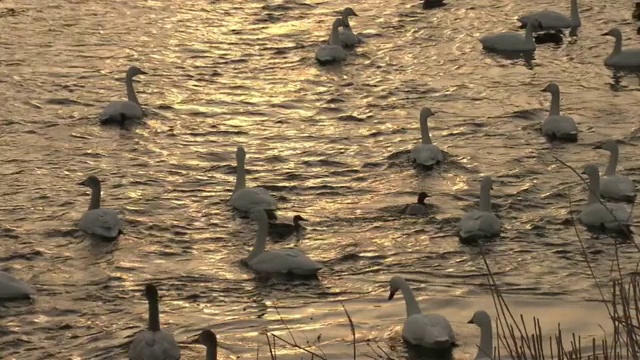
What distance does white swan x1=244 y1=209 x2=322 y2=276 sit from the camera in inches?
543

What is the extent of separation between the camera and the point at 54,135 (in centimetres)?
1847

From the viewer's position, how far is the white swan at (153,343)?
1177cm

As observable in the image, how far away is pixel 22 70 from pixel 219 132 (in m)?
3.94

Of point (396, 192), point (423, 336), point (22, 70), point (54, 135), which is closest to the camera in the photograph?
point (423, 336)

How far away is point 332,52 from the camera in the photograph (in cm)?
2189

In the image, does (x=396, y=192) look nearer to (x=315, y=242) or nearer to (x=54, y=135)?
(x=315, y=242)

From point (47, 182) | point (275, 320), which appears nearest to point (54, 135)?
point (47, 182)

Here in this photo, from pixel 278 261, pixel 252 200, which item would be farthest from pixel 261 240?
pixel 252 200

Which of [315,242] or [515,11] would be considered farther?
[515,11]

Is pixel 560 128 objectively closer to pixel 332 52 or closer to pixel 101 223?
pixel 332 52

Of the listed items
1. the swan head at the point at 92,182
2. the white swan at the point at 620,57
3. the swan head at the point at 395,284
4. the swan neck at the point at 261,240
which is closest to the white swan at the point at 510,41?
the white swan at the point at 620,57

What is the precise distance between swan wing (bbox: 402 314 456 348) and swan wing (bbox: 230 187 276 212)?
376cm

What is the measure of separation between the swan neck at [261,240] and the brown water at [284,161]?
1.08 ft

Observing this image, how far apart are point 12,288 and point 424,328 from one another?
390 centimetres
